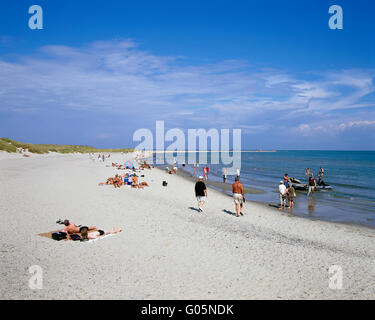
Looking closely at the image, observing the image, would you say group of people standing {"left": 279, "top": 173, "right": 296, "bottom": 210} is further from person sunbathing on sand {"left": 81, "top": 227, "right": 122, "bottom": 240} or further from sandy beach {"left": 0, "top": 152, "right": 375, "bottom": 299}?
person sunbathing on sand {"left": 81, "top": 227, "right": 122, "bottom": 240}

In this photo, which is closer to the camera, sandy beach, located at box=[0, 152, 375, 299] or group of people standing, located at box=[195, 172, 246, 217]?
sandy beach, located at box=[0, 152, 375, 299]

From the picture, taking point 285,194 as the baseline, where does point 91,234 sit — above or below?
below

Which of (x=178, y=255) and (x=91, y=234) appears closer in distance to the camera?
(x=178, y=255)

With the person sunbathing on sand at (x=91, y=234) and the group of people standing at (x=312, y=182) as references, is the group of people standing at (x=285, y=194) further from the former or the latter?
the person sunbathing on sand at (x=91, y=234)

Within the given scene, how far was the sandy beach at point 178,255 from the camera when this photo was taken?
565 centimetres

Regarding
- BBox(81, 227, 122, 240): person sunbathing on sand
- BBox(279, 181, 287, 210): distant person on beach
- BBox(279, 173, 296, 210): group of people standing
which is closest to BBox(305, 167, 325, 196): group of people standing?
BBox(279, 173, 296, 210): group of people standing

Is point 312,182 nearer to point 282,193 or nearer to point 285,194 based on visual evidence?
point 285,194

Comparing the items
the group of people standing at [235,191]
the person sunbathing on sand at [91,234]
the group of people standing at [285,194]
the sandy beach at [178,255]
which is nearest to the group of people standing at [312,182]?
the group of people standing at [285,194]

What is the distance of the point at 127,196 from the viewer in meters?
15.9

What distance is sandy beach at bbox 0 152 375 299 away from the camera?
5.65 metres

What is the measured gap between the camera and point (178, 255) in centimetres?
748

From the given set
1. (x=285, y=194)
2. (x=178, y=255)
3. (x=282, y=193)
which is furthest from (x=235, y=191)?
(x=178, y=255)
